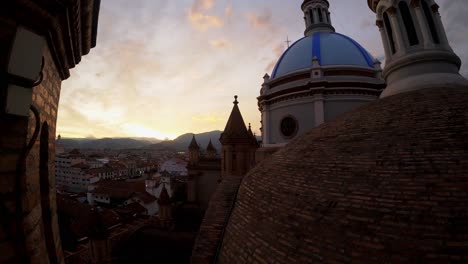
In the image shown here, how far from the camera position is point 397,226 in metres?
3.27

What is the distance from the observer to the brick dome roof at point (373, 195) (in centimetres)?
312

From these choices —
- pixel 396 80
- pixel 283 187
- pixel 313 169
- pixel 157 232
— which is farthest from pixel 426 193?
pixel 157 232

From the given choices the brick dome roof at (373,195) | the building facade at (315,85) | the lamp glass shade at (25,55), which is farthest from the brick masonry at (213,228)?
the building facade at (315,85)

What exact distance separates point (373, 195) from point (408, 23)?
23.8 ft

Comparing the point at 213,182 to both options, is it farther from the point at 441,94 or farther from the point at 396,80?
the point at 441,94

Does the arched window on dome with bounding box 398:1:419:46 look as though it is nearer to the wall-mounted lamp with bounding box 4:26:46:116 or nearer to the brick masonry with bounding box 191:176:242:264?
the brick masonry with bounding box 191:176:242:264

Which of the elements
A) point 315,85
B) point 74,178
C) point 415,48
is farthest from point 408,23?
point 74,178

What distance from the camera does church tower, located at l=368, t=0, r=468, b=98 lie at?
268 inches

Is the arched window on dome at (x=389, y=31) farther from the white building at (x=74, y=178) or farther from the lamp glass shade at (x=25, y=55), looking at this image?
the white building at (x=74, y=178)

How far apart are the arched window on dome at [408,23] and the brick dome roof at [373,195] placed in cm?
290

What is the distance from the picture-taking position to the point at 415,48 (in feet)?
23.8

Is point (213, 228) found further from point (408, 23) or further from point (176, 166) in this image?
point (176, 166)

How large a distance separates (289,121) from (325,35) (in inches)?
293

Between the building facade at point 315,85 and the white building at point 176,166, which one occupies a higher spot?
the building facade at point 315,85
